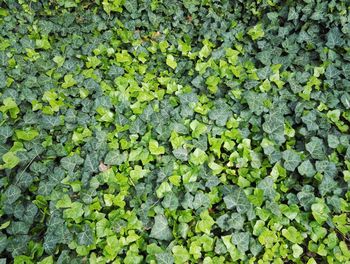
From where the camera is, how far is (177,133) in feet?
7.77

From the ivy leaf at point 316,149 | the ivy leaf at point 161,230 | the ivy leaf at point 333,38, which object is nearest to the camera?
the ivy leaf at point 161,230

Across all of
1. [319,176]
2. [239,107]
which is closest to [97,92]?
[239,107]

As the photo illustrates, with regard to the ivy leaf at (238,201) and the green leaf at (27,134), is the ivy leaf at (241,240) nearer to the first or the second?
the ivy leaf at (238,201)

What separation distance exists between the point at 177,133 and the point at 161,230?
Result: 674 millimetres

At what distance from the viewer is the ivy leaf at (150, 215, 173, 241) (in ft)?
6.43

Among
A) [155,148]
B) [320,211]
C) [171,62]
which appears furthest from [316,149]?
[171,62]

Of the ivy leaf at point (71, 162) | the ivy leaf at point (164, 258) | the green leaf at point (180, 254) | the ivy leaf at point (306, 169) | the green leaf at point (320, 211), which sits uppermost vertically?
the ivy leaf at point (306, 169)

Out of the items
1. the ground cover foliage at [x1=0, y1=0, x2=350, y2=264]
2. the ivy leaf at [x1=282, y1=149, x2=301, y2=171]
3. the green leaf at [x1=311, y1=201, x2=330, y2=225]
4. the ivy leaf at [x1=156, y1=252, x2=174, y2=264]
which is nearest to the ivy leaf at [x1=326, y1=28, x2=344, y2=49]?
the ground cover foliage at [x1=0, y1=0, x2=350, y2=264]

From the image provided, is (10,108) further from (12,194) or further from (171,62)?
(171,62)

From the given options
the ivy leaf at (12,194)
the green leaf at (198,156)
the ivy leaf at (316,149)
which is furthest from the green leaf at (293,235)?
the ivy leaf at (12,194)

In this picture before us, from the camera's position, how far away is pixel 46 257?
6.27 feet

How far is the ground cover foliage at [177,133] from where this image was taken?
197 centimetres

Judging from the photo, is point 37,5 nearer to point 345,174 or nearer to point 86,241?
point 86,241

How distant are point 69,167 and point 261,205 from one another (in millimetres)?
1196
